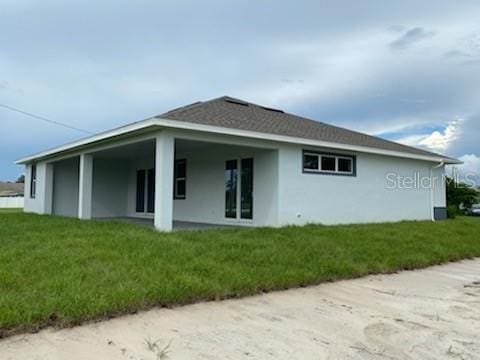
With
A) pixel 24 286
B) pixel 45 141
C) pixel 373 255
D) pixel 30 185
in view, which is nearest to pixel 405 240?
pixel 373 255

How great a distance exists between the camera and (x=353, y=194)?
1366 centimetres

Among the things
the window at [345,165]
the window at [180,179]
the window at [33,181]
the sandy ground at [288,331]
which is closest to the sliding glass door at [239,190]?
the window at [180,179]

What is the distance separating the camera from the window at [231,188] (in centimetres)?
1335

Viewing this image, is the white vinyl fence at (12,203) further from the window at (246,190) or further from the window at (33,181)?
the window at (246,190)

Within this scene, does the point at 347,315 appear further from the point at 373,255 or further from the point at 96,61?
the point at 96,61

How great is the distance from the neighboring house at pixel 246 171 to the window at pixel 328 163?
0.11 feet

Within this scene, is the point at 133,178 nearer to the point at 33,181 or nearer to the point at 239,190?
the point at 33,181

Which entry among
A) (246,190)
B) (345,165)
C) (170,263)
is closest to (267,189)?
(246,190)

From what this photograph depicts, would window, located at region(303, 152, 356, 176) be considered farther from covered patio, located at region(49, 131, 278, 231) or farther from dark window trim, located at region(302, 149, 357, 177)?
covered patio, located at region(49, 131, 278, 231)

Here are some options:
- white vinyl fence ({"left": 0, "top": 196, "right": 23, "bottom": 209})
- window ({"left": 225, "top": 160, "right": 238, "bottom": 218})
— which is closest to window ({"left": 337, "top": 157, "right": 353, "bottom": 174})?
window ({"left": 225, "top": 160, "right": 238, "bottom": 218})

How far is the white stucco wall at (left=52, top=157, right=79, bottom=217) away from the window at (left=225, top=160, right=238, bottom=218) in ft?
27.6

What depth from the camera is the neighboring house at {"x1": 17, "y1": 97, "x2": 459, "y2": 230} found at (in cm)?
1070

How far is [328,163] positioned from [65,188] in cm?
1208

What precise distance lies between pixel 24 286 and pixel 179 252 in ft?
8.68
